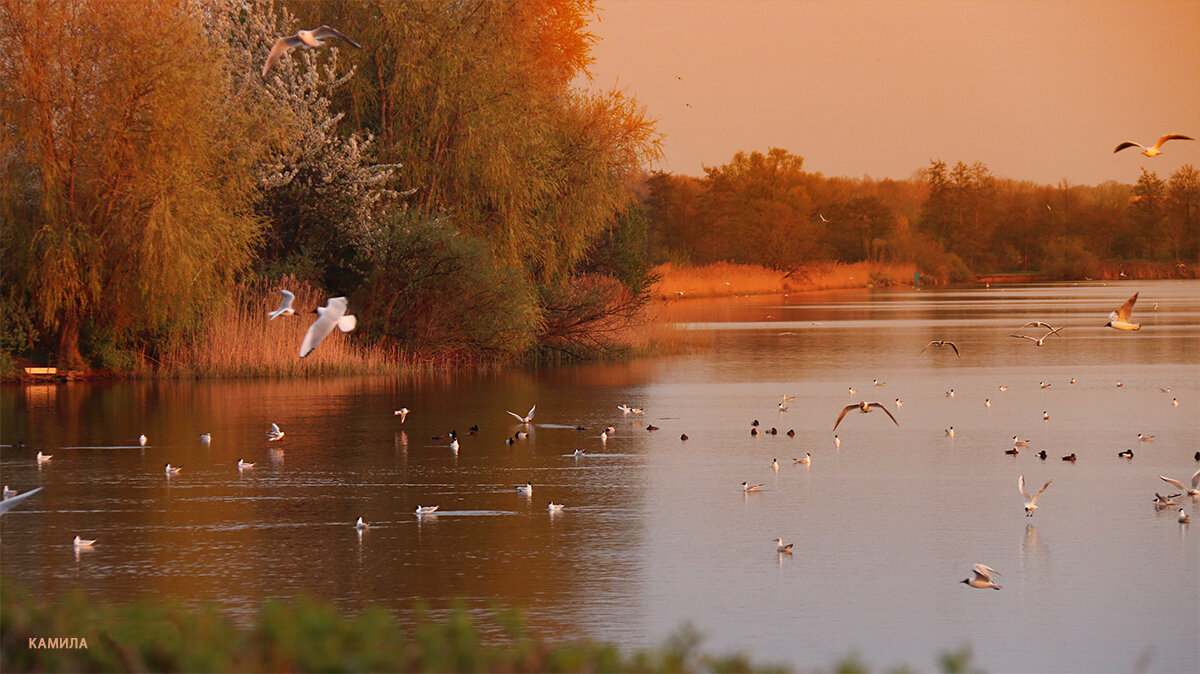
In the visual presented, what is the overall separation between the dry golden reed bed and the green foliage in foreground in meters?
49.9

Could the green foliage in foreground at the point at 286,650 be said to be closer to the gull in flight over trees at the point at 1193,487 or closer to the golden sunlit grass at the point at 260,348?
the gull in flight over trees at the point at 1193,487

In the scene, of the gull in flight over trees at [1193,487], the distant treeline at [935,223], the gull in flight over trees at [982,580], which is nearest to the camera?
the gull in flight over trees at [982,580]

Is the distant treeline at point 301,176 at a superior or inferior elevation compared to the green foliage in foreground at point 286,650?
superior

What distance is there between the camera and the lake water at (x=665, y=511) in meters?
8.39

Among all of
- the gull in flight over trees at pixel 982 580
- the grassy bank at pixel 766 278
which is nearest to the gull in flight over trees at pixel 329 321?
the gull in flight over trees at pixel 982 580

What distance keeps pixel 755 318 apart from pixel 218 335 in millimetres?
26849

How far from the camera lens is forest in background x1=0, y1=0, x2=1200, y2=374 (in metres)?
24.8

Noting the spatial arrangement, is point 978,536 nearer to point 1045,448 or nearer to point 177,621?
point 1045,448

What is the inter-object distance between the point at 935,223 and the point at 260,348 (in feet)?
314

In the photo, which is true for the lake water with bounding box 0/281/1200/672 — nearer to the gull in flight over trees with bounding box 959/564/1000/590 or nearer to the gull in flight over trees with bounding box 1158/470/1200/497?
the gull in flight over trees with bounding box 959/564/1000/590

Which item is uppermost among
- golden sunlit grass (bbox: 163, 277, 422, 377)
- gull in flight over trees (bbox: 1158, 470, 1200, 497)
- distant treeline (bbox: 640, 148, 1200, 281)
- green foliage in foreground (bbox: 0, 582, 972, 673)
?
distant treeline (bbox: 640, 148, 1200, 281)

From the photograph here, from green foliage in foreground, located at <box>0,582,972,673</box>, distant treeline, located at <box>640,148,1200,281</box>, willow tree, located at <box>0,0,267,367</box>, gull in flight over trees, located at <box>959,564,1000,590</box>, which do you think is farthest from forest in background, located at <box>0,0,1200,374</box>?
distant treeline, located at <box>640,148,1200,281</box>

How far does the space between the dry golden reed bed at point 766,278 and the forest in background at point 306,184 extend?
22932mm

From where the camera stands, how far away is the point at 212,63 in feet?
85.1
